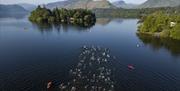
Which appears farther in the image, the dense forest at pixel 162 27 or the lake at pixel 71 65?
the dense forest at pixel 162 27

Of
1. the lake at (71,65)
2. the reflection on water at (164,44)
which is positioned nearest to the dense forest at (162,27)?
the reflection on water at (164,44)

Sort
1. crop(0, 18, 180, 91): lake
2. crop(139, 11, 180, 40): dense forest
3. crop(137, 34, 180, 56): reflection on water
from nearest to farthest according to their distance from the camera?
crop(0, 18, 180, 91): lake, crop(137, 34, 180, 56): reflection on water, crop(139, 11, 180, 40): dense forest

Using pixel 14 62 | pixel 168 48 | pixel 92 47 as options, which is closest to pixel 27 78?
pixel 14 62

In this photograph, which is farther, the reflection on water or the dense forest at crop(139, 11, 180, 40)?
the dense forest at crop(139, 11, 180, 40)

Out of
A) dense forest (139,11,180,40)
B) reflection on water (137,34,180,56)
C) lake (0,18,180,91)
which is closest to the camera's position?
lake (0,18,180,91)

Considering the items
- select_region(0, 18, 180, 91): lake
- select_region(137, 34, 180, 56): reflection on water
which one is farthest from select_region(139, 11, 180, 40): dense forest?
select_region(0, 18, 180, 91): lake

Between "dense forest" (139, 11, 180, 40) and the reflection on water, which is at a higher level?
"dense forest" (139, 11, 180, 40)

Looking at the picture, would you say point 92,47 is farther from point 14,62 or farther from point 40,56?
point 14,62

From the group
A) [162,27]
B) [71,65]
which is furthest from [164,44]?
[71,65]

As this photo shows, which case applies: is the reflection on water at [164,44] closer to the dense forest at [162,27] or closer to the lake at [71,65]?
the lake at [71,65]

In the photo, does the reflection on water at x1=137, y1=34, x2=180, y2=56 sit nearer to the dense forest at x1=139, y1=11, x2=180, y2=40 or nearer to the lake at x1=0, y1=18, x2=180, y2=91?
the lake at x1=0, y1=18, x2=180, y2=91
